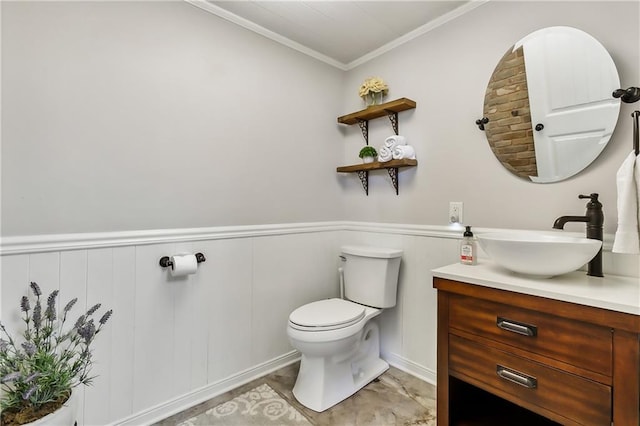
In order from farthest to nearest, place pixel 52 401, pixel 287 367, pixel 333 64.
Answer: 1. pixel 333 64
2. pixel 287 367
3. pixel 52 401

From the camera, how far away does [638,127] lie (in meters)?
1.14

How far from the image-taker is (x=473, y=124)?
1686 millimetres

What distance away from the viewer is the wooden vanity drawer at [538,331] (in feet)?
3.07

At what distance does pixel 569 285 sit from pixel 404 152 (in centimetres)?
110

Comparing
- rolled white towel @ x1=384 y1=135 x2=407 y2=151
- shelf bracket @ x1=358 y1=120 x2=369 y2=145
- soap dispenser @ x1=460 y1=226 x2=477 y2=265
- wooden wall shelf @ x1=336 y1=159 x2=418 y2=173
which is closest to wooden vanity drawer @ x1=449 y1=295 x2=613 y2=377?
soap dispenser @ x1=460 y1=226 x2=477 y2=265

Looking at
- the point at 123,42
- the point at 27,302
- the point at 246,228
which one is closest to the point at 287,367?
the point at 246,228

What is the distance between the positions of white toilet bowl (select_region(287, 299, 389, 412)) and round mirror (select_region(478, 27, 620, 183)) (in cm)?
118

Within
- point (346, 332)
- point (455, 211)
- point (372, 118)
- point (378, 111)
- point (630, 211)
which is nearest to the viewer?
point (630, 211)

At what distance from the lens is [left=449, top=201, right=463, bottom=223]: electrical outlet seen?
1739 mm

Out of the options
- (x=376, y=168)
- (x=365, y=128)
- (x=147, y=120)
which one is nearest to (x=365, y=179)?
(x=376, y=168)

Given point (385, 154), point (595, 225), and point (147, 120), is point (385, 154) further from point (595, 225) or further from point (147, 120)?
point (147, 120)

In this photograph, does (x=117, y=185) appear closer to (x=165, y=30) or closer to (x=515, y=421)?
(x=165, y=30)

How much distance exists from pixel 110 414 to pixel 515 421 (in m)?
1.87

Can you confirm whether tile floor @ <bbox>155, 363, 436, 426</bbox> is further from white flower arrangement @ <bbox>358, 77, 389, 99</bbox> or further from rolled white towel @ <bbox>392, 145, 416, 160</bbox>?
white flower arrangement @ <bbox>358, 77, 389, 99</bbox>
